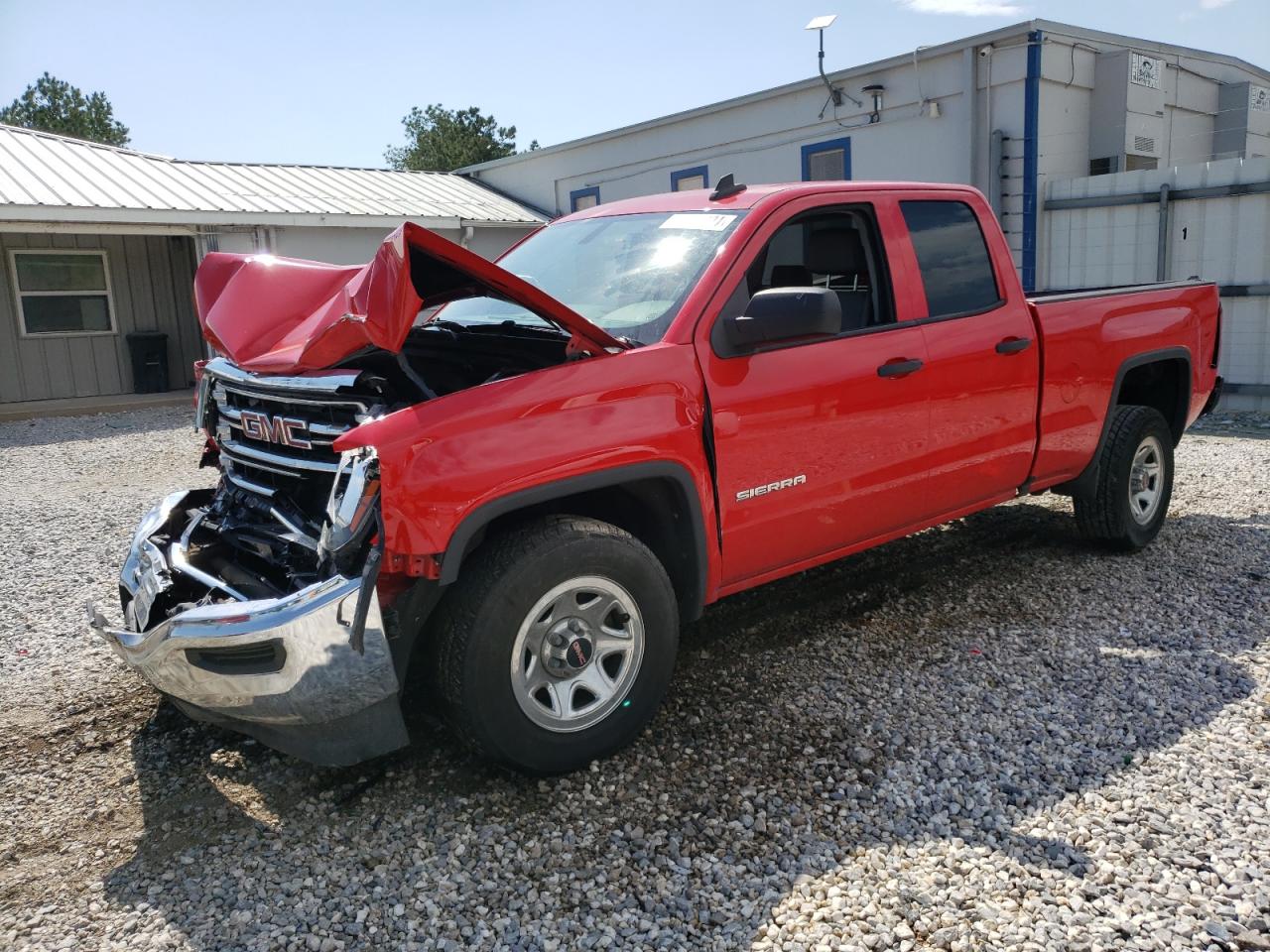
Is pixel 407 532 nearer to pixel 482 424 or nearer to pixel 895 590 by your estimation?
pixel 482 424

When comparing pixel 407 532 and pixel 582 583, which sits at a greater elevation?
pixel 407 532

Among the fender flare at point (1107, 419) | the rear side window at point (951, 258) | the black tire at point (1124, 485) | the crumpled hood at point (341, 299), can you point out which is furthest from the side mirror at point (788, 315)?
the black tire at point (1124, 485)

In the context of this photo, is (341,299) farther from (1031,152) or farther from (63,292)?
(63,292)

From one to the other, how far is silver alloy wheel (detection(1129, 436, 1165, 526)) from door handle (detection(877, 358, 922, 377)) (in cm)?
223

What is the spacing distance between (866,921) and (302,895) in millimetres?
1574

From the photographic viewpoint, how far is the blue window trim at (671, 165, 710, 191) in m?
16.2

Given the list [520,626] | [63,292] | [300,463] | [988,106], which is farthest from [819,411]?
[63,292]

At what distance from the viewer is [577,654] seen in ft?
11.0

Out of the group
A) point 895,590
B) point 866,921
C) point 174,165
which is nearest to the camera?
point 866,921

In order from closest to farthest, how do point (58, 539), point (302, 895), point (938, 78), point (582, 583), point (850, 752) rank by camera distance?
point (302, 895) → point (582, 583) → point (850, 752) → point (58, 539) → point (938, 78)

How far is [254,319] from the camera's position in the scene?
Answer: 4.06 metres

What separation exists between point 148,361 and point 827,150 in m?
11.0

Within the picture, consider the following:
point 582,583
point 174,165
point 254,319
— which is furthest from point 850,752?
point 174,165

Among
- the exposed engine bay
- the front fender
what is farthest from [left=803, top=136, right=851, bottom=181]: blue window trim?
the front fender
